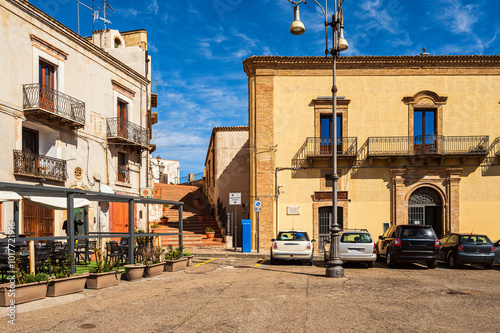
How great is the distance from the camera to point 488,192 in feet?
80.2

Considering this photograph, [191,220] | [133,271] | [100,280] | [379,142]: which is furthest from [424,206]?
[100,280]

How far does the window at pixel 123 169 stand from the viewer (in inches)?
965

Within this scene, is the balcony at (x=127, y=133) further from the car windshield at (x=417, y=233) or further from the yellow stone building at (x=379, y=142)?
the car windshield at (x=417, y=233)

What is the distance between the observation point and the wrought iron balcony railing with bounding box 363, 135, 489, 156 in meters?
24.3

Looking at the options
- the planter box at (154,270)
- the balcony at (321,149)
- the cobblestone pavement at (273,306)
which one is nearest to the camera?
the cobblestone pavement at (273,306)

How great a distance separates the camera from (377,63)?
24797 millimetres

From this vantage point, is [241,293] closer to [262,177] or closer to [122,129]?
[262,177]

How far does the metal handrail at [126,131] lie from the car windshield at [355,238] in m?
12.8

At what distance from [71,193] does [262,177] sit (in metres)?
15.0

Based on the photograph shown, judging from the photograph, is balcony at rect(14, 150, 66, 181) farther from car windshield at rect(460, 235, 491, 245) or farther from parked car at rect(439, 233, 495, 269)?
car windshield at rect(460, 235, 491, 245)

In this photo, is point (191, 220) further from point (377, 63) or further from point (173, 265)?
point (173, 265)

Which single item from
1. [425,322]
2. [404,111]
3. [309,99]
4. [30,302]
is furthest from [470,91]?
[30,302]

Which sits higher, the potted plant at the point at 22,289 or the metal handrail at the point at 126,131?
the metal handrail at the point at 126,131

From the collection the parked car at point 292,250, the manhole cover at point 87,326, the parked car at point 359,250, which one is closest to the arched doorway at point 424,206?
the parked car at point 359,250
